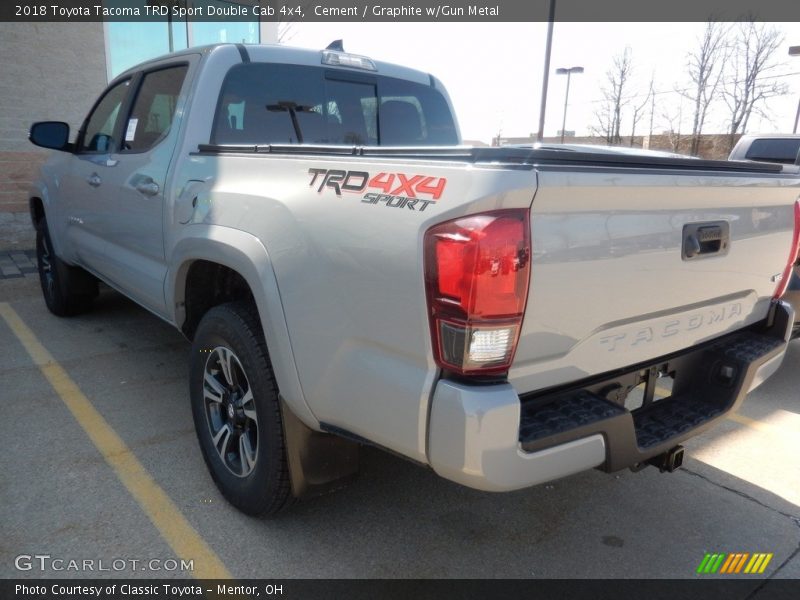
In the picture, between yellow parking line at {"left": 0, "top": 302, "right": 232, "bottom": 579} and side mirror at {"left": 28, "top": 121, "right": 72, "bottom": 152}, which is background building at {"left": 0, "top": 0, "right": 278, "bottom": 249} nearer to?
side mirror at {"left": 28, "top": 121, "right": 72, "bottom": 152}

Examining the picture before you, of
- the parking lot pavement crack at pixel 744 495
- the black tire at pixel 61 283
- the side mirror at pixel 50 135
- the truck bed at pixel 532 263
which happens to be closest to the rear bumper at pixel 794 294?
the parking lot pavement crack at pixel 744 495

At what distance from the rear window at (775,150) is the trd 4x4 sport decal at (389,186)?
728 cm

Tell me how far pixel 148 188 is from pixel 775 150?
7.47 meters

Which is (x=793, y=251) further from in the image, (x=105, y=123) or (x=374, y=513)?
(x=105, y=123)

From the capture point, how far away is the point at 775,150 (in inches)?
290

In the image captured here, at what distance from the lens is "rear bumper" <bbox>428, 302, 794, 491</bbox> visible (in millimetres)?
1615

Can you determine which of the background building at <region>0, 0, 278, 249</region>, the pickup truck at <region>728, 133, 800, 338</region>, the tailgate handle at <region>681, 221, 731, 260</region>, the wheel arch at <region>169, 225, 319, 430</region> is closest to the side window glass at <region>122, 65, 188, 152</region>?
the wheel arch at <region>169, 225, 319, 430</region>

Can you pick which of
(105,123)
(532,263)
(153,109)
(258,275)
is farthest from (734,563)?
(105,123)

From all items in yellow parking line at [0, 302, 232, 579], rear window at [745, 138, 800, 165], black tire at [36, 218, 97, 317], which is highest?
rear window at [745, 138, 800, 165]

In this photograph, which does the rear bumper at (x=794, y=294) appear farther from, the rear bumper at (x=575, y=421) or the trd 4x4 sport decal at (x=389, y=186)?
the trd 4x4 sport decal at (x=389, y=186)

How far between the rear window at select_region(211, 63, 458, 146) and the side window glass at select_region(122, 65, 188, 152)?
362 millimetres

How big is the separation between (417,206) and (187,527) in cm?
182

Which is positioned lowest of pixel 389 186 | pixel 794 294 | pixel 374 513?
pixel 374 513

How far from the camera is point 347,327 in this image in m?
1.91
